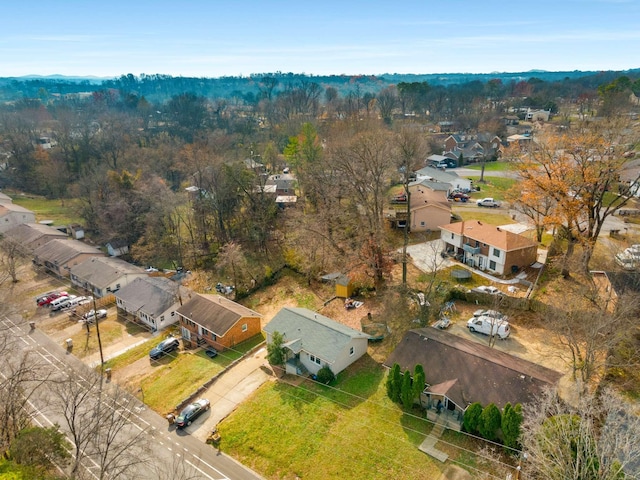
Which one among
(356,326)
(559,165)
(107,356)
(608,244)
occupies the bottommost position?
(107,356)

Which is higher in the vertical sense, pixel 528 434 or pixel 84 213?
Result: pixel 528 434

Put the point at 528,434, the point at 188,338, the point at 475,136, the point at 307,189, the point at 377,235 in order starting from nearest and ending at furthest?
1. the point at 528,434
2. the point at 188,338
3. the point at 377,235
4. the point at 307,189
5. the point at 475,136

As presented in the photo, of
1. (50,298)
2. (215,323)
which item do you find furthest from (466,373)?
(50,298)

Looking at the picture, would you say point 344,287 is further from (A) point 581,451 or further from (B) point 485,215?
(A) point 581,451

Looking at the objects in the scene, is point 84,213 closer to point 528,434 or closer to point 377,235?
point 377,235

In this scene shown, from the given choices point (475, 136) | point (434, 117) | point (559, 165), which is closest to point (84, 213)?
point (559, 165)
